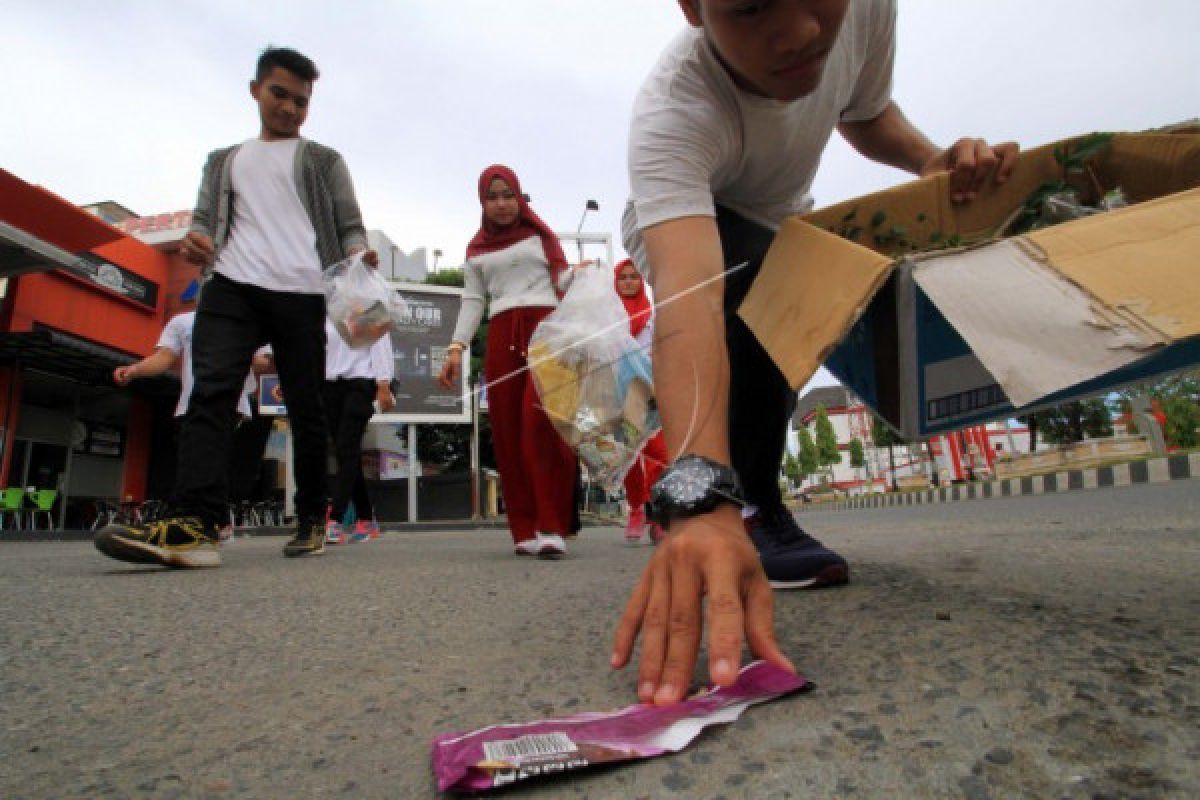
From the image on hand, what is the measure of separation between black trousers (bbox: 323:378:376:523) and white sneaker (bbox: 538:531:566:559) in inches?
78.4

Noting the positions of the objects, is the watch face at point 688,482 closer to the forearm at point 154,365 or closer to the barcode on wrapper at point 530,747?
the barcode on wrapper at point 530,747

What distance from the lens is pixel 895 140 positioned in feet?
5.58

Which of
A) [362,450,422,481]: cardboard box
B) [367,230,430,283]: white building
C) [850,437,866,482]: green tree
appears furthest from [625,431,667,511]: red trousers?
[850,437,866,482]: green tree

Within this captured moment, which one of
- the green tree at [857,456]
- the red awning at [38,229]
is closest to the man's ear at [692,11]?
the red awning at [38,229]

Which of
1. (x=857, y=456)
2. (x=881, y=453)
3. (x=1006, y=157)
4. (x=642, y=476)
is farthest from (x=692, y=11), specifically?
(x=881, y=453)

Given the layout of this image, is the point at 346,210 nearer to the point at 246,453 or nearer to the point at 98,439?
the point at 246,453

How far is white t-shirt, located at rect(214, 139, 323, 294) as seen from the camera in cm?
280

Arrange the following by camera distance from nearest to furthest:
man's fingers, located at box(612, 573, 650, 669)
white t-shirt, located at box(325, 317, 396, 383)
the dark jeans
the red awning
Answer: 1. man's fingers, located at box(612, 573, 650, 669)
2. white t-shirt, located at box(325, 317, 396, 383)
3. the dark jeans
4. the red awning

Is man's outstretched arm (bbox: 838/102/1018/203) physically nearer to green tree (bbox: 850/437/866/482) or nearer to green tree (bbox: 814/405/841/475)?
green tree (bbox: 814/405/841/475)

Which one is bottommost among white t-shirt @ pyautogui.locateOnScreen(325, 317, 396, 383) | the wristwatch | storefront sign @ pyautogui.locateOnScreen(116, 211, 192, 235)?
the wristwatch

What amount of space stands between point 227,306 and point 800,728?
106 inches

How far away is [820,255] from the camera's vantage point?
105 centimetres

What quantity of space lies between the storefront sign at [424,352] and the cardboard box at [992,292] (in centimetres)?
1248

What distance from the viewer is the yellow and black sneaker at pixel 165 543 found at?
89.4 inches
